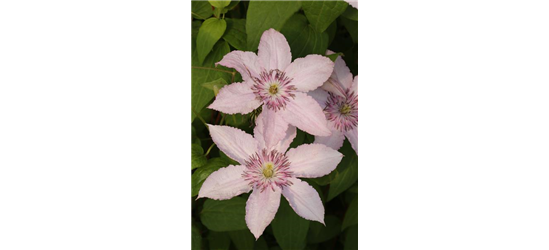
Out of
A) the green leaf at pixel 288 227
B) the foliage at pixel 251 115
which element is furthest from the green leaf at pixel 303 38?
the green leaf at pixel 288 227

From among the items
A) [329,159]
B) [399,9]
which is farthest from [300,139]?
[399,9]

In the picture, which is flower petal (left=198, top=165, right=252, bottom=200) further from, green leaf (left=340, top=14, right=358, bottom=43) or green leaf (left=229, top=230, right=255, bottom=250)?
green leaf (left=340, top=14, right=358, bottom=43)

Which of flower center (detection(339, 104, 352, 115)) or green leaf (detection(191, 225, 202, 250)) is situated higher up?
flower center (detection(339, 104, 352, 115))

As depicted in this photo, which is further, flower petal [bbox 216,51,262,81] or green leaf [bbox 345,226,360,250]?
green leaf [bbox 345,226,360,250]

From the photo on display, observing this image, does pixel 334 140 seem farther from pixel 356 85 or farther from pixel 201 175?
pixel 201 175

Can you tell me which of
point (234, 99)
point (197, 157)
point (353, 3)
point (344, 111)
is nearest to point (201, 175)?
point (197, 157)

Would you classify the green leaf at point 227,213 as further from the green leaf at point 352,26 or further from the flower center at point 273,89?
the green leaf at point 352,26

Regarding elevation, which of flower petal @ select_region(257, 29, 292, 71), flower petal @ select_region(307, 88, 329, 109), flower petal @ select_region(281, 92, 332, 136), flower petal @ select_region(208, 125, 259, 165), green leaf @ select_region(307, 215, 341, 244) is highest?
flower petal @ select_region(257, 29, 292, 71)

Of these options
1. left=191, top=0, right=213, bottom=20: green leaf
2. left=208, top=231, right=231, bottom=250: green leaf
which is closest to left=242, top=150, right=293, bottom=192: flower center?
left=208, top=231, right=231, bottom=250: green leaf
